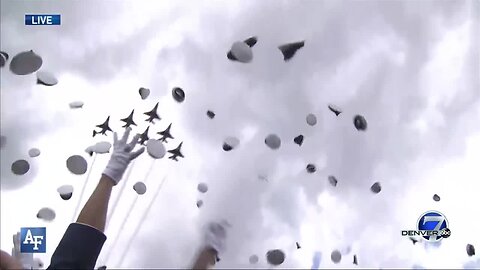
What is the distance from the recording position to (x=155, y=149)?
7.66m

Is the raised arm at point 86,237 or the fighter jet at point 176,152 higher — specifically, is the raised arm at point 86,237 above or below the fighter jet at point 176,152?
below

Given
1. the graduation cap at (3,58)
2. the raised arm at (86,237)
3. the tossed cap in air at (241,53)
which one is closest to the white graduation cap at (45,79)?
the graduation cap at (3,58)

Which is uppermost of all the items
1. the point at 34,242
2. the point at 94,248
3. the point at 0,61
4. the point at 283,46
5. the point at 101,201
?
the point at 283,46

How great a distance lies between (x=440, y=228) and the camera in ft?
25.4

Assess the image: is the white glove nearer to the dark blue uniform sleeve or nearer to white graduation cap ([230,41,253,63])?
the dark blue uniform sleeve

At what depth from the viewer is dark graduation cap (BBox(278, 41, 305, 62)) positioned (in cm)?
867

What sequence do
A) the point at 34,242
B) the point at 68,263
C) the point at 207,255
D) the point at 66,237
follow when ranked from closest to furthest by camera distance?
the point at 68,263, the point at 66,237, the point at 207,255, the point at 34,242

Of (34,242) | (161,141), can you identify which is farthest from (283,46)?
(34,242)

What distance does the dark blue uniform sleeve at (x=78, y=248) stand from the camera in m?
2.18

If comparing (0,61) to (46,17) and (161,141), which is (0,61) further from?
(161,141)

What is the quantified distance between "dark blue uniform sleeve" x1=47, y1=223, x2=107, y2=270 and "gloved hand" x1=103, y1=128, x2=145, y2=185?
62 centimetres

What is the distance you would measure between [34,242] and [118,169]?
13.7 feet

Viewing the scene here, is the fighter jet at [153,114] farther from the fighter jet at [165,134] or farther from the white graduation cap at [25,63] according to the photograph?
the white graduation cap at [25,63]

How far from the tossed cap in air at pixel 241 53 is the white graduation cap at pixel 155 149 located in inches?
69.1
